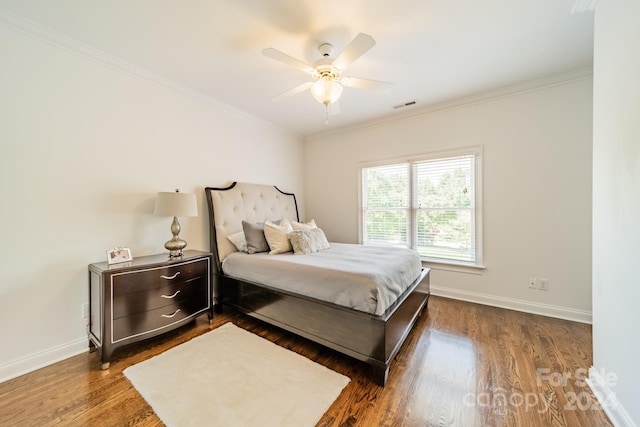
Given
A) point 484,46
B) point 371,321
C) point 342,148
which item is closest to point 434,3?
point 484,46

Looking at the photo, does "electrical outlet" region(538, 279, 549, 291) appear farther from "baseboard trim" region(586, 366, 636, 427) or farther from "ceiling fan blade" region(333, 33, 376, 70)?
"ceiling fan blade" region(333, 33, 376, 70)

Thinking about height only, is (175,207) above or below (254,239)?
above

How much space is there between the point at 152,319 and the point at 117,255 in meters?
0.64

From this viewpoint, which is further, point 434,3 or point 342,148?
point 342,148

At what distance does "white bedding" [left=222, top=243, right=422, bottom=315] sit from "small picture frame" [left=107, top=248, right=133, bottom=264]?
0.93m

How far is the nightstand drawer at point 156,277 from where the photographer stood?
188 centimetres

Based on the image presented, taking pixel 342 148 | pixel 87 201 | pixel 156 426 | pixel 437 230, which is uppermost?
pixel 342 148

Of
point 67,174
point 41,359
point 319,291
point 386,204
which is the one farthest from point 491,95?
point 41,359

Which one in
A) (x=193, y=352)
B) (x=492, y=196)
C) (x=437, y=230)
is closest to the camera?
(x=193, y=352)

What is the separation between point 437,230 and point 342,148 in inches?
80.1

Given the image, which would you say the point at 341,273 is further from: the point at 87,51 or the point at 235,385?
the point at 87,51

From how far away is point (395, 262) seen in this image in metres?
2.21

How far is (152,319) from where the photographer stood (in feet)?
6.75

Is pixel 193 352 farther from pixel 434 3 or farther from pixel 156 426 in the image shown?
pixel 434 3
